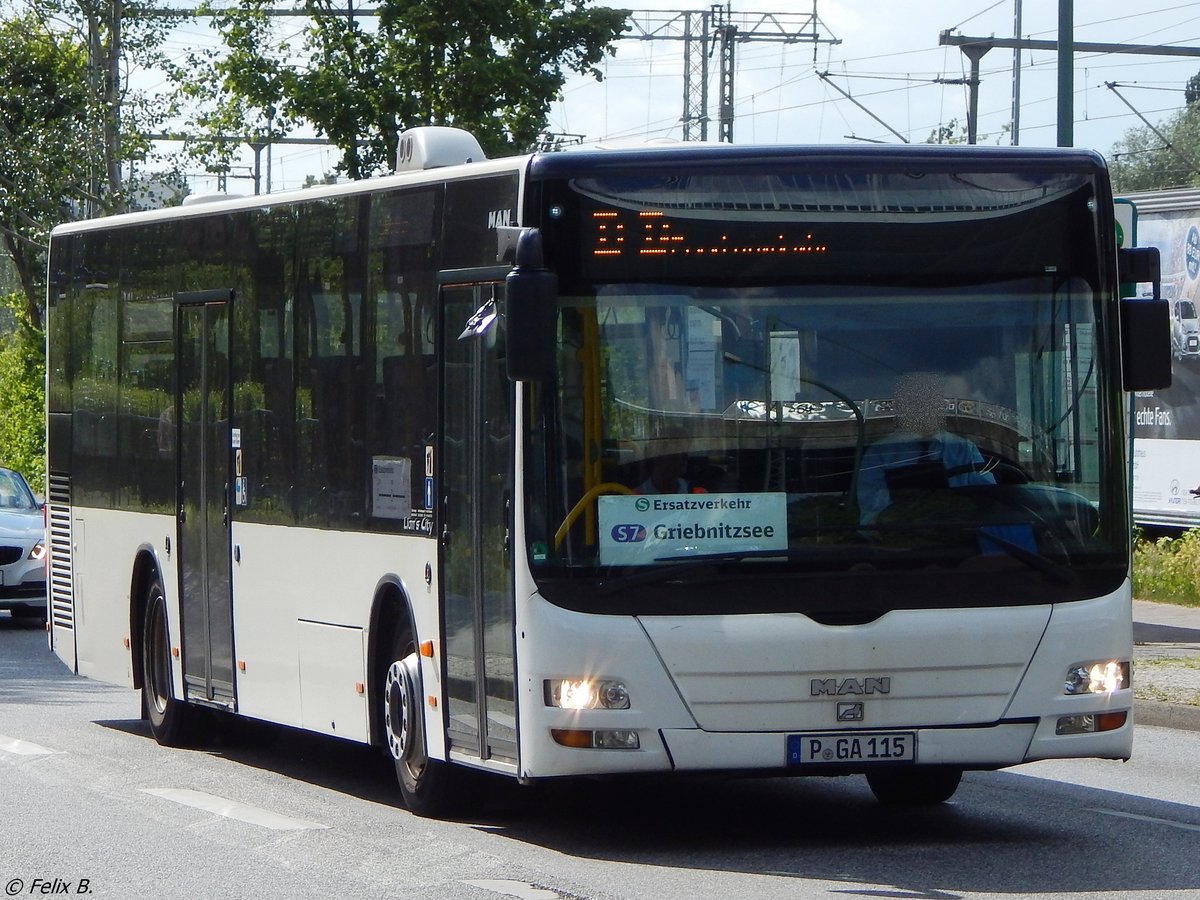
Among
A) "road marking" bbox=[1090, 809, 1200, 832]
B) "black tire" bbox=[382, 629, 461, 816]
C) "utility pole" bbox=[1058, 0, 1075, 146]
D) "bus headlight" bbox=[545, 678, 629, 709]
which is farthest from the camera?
"utility pole" bbox=[1058, 0, 1075, 146]

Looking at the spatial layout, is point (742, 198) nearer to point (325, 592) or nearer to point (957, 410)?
point (957, 410)

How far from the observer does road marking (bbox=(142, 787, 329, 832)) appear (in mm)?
10211

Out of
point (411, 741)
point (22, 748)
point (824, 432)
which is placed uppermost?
point (824, 432)

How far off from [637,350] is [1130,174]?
10048 cm

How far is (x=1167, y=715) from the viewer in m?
14.7

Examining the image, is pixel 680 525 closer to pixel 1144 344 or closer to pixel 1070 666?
pixel 1070 666

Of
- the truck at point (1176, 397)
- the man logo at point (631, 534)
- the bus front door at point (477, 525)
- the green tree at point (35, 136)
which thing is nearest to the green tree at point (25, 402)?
the green tree at point (35, 136)

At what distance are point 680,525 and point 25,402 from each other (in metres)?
32.3

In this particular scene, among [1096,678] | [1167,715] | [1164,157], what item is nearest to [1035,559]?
[1096,678]

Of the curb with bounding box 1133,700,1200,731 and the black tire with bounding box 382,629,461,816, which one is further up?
the black tire with bounding box 382,629,461,816

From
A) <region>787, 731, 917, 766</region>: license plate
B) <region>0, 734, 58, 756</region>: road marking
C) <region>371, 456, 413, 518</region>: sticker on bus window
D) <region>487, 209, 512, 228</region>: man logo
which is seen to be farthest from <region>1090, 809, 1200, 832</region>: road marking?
<region>0, 734, 58, 756</region>: road marking

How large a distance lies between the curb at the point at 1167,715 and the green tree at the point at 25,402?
2688 centimetres

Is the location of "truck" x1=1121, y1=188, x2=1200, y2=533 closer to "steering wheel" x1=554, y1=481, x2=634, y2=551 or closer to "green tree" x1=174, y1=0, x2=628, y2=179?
"green tree" x1=174, y1=0, x2=628, y2=179

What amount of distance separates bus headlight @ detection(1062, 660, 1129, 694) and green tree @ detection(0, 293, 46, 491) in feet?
102
